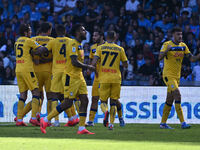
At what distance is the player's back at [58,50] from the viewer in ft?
35.8

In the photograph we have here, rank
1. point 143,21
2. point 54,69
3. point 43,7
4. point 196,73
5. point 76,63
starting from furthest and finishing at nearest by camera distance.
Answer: point 43,7 < point 143,21 < point 196,73 < point 54,69 < point 76,63

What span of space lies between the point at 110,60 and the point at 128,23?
26.6 ft

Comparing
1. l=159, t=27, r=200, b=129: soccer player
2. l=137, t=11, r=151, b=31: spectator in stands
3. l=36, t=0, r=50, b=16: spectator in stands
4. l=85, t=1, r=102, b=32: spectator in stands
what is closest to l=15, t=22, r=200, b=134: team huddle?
l=159, t=27, r=200, b=129: soccer player

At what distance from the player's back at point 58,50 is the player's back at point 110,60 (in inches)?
38.1

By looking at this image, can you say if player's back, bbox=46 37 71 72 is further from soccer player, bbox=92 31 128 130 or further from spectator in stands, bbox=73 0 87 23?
spectator in stands, bbox=73 0 87 23

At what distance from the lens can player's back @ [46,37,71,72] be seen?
10.9 meters

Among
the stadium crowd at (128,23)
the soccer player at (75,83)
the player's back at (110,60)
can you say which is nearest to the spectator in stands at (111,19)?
the stadium crowd at (128,23)

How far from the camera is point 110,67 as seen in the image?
414 inches

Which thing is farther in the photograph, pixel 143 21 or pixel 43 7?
pixel 43 7

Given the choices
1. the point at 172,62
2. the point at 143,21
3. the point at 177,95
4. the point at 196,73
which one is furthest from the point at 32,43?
the point at 143,21

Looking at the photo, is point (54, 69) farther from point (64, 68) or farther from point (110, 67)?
point (110, 67)

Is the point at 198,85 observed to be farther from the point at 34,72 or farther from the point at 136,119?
the point at 34,72

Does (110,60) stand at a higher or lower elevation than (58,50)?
lower

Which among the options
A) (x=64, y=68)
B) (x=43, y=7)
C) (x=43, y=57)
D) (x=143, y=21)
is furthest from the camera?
(x=43, y=7)
